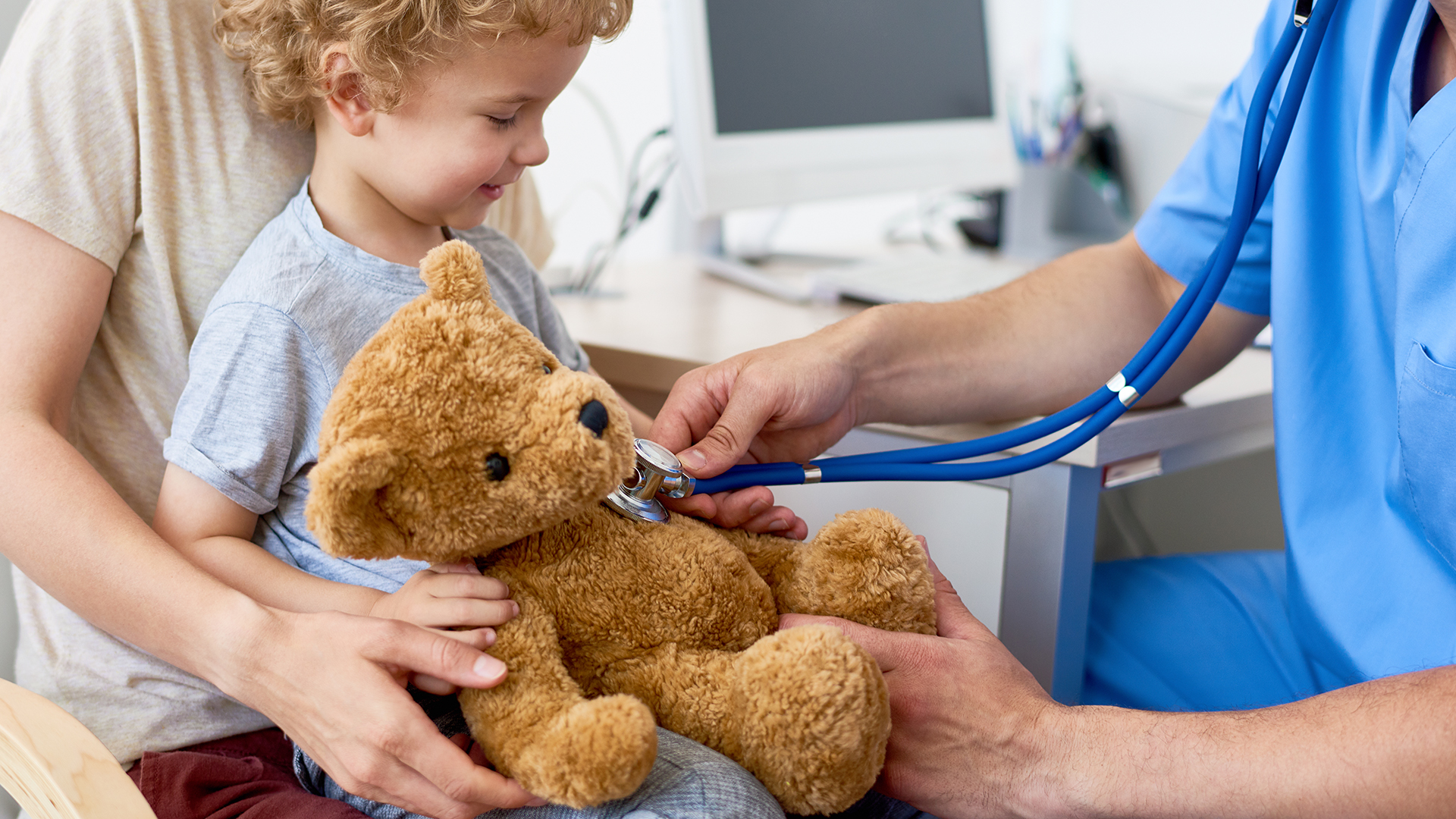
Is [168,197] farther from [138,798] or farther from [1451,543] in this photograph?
[1451,543]

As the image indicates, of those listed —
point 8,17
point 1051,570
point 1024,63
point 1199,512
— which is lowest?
point 1199,512

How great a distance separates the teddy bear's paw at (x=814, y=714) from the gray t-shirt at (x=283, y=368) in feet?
1.01

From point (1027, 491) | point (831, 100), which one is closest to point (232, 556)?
point (1027, 491)

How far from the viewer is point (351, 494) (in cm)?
48

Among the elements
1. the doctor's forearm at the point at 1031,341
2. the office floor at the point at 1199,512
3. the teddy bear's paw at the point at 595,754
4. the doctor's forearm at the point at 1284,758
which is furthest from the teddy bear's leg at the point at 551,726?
the office floor at the point at 1199,512

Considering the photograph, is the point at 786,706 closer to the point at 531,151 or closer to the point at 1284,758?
the point at 1284,758

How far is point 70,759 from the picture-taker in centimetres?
55

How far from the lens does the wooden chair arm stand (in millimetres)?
534

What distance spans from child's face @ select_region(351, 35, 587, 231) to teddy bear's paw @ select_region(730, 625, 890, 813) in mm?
404

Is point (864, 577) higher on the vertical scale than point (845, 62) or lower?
lower

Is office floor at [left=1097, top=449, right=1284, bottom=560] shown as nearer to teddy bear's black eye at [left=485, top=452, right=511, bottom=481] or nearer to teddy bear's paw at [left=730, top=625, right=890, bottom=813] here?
teddy bear's paw at [left=730, top=625, right=890, bottom=813]

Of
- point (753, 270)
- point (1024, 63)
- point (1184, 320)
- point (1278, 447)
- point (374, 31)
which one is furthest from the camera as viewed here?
point (1024, 63)

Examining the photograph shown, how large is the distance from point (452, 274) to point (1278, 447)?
75 centimetres

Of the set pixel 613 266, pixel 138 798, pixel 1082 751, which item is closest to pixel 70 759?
pixel 138 798
